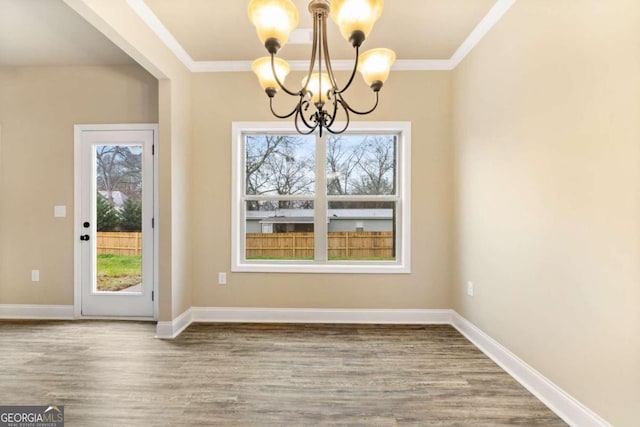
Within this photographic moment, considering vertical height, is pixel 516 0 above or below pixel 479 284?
above

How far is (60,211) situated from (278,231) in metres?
2.33

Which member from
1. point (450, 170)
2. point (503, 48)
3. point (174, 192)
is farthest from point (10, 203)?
point (503, 48)

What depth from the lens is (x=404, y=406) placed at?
1.91m

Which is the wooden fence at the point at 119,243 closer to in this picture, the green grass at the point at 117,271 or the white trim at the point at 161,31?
the green grass at the point at 117,271

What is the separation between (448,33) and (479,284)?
2169 millimetres

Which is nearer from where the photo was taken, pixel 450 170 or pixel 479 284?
pixel 479 284

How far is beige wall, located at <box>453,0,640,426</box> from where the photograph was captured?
147 centimetres

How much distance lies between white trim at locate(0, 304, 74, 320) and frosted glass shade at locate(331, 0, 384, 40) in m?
3.88

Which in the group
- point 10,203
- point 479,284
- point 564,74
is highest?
point 564,74

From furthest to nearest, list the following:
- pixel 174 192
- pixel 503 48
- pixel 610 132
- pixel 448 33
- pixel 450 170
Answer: pixel 450 170 < pixel 174 192 < pixel 448 33 < pixel 503 48 < pixel 610 132

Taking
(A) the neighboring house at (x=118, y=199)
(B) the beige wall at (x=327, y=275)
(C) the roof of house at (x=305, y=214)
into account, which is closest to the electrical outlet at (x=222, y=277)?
(B) the beige wall at (x=327, y=275)

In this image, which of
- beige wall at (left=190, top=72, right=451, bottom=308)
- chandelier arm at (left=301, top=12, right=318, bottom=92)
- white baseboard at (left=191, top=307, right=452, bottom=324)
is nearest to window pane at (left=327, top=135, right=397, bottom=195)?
beige wall at (left=190, top=72, right=451, bottom=308)

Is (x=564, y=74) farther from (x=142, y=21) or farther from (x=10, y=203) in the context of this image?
(x=10, y=203)

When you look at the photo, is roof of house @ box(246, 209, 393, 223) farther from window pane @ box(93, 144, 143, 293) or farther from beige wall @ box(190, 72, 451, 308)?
window pane @ box(93, 144, 143, 293)
